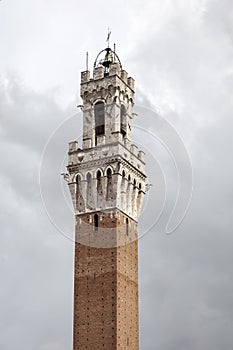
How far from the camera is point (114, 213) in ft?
176

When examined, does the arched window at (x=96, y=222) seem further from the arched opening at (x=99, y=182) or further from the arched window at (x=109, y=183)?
the arched opening at (x=99, y=182)

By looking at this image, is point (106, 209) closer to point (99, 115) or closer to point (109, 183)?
point (109, 183)

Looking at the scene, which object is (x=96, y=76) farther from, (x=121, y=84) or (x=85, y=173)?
(x=85, y=173)

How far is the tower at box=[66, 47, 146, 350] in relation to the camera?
51.1 meters

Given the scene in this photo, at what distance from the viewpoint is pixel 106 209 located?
54062 mm

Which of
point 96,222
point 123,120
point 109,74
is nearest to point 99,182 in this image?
point 96,222

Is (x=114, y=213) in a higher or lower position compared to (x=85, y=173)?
lower

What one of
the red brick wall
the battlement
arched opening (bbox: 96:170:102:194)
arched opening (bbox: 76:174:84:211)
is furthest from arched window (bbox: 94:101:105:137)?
the red brick wall

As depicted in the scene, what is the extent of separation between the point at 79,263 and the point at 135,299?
15.4ft

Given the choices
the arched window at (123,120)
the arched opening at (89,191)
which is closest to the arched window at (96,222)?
the arched opening at (89,191)

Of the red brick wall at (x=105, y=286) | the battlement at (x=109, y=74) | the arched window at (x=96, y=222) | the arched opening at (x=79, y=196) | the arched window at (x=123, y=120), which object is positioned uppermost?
the battlement at (x=109, y=74)

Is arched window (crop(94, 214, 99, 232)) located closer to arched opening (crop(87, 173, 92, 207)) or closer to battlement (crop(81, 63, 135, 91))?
arched opening (crop(87, 173, 92, 207))

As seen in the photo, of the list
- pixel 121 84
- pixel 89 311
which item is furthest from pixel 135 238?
pixel 121 84

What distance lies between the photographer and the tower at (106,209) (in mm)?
51125
